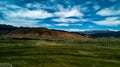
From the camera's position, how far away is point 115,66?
60.2m

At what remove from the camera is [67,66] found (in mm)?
58281

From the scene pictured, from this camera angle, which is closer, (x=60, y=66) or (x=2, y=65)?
(x=2, y=65)

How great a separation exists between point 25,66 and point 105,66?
829 inches

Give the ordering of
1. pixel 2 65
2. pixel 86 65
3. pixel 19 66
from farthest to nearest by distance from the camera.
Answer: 1. pixel 86 65
2. pixel 19 66
3. pixel 2 65

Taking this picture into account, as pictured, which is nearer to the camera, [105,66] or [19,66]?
[19,66]

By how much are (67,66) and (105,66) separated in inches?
408

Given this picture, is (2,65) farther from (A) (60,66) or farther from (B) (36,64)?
(A) (60,66)

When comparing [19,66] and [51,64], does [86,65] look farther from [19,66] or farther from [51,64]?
[19,66]

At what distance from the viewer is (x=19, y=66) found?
2206 inches

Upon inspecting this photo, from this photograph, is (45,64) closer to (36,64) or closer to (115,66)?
(36,64)

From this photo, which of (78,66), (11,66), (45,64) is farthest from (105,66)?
(11,66)

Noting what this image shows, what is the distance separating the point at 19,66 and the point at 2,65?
234 inches

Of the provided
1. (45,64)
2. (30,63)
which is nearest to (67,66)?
(45,64)

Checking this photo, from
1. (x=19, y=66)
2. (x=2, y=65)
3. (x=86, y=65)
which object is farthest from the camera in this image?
(x=86, y=65)
